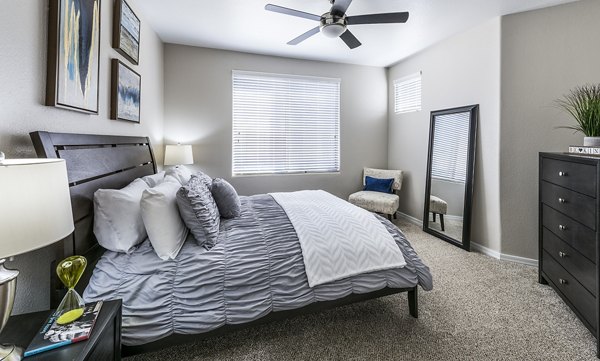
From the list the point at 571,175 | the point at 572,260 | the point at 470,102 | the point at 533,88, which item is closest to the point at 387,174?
the point at 470,102

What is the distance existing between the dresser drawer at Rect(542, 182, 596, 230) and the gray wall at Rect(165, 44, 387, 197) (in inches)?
104

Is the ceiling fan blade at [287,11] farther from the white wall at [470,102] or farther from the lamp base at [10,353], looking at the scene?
the lamp base at [10,353]

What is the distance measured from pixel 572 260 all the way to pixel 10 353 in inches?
123

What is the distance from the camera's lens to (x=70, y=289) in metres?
1.09

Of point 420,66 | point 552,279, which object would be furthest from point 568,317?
point 420,66

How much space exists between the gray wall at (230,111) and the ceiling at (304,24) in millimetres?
182

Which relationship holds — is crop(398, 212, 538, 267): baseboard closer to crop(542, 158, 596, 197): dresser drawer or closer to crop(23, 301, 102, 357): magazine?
crop(542, 158, 596, 197): dresser drawer

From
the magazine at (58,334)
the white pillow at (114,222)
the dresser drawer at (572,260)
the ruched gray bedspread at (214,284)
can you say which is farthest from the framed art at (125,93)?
the dresser drawer at (572,260)

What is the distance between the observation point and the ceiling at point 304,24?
264cm

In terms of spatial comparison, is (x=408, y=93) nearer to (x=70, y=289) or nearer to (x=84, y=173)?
(x=84, y=173)

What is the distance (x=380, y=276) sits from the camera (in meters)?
1.76

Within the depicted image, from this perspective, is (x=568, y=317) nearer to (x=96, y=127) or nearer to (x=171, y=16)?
(x=96, y=127)

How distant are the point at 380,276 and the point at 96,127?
2.26 metres

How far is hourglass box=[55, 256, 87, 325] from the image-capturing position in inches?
41.1
